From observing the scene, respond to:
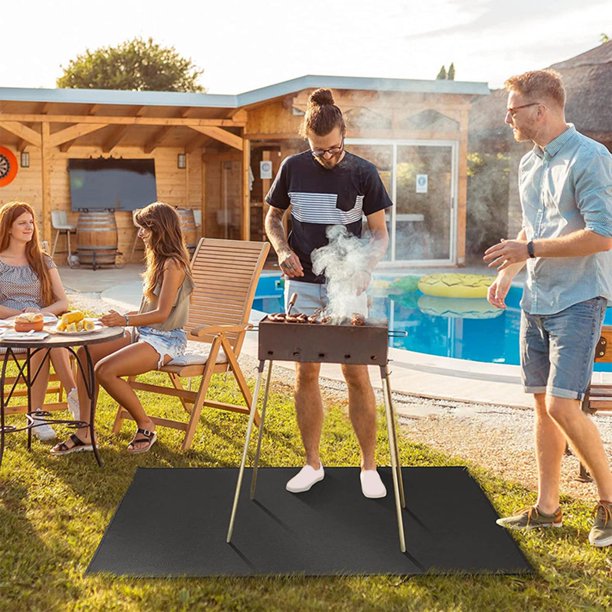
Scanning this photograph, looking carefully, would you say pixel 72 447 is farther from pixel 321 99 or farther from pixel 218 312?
pixel 321 99

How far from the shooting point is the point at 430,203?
1388 cm

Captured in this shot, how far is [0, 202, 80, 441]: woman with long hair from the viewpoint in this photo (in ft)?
14.9

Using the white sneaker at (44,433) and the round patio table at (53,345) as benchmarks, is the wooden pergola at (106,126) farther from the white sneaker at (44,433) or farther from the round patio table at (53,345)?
the round patio table at (53,345)

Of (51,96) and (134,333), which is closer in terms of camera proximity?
(134,333)

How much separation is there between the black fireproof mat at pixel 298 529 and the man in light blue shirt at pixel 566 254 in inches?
20.5

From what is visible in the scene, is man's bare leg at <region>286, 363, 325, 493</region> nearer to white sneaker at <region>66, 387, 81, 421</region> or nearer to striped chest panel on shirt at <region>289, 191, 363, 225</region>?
striped chest panel on shirt at <region>289, 191, 363, 225</region>

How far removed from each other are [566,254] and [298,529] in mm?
1451

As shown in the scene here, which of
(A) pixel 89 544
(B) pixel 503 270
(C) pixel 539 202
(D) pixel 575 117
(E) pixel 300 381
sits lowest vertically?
(A) pixel 89 544

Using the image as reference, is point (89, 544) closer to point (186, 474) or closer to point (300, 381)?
point (186, 474)

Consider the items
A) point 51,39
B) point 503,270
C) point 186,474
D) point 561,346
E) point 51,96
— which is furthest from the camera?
point 51,39

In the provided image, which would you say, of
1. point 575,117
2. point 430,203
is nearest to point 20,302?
point 430,203

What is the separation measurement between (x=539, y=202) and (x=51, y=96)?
1000 centimetres

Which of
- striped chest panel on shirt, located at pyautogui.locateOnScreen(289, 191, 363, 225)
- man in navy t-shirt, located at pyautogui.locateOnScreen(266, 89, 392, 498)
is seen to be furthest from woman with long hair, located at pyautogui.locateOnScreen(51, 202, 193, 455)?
striped chest panel on shirt, located at pyautogui.locateOnScreen(289, 191, 363, 225)

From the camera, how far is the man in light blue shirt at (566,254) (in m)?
2.93
